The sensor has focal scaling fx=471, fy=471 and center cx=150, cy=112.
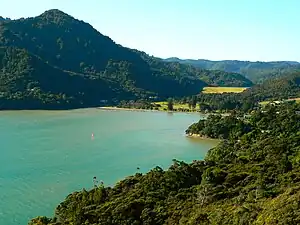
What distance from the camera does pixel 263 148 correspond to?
21562mm

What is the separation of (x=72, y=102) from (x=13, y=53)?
644 inches

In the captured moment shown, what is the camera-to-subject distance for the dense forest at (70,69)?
66875mm

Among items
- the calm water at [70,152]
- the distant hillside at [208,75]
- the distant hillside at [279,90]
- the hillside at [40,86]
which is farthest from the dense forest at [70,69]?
the calm water at [70,152]

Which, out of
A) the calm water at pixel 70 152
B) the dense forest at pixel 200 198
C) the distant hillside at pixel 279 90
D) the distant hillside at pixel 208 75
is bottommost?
the calm water at pixel 70 152

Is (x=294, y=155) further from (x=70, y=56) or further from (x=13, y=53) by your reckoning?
(x=70, y=56)

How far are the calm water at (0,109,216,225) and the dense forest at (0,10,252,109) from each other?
1539cm

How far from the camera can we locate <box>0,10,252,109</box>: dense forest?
6688 cm

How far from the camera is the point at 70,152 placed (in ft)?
98.8

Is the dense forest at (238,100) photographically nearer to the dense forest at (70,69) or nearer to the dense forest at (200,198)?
the dense forest at (70,69)

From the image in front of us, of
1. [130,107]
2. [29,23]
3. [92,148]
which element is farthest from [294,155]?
[29,23]

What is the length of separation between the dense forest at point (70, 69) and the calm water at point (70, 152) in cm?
1539

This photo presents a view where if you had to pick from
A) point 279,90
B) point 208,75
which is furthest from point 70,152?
point 208,75

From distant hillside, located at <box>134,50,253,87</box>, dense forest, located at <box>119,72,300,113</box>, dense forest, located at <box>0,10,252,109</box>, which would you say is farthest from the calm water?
distant hillside, located at <box>134,50,253,87</box>

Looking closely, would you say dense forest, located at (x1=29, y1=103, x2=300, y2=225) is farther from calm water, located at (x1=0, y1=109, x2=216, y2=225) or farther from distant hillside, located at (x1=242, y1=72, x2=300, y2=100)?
distant hillside, located at (x1=242, y1=72, x2=300, y2=100)
